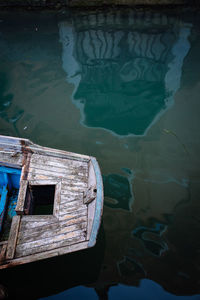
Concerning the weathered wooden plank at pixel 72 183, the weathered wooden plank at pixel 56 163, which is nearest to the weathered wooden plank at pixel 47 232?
the weathered wooden plank at pixel 72 183

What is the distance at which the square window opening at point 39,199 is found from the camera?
183 inches

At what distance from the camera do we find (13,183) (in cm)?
539

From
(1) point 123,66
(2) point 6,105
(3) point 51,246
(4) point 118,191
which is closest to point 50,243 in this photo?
(3) point 51,246

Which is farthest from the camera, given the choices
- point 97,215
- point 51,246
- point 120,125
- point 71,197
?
point 120,125

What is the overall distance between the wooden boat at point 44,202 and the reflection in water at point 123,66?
10.4 feet

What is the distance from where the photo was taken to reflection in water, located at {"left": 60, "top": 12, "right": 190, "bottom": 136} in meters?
8.27

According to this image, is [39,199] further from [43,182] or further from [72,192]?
[72,192]

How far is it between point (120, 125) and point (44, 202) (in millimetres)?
4129

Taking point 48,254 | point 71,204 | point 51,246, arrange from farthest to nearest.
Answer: point 71,204
point 51,246
point 48,254

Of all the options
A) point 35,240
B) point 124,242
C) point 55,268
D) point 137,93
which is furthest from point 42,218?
point 137,93

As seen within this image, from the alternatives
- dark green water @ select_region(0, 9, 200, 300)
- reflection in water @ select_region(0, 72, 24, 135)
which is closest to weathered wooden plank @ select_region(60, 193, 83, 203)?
dark green water @ select_region(0, 9, 200, 300)

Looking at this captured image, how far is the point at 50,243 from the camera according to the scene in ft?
12.8

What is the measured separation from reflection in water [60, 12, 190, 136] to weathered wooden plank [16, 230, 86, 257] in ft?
14.4

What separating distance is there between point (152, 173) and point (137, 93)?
4.37m
